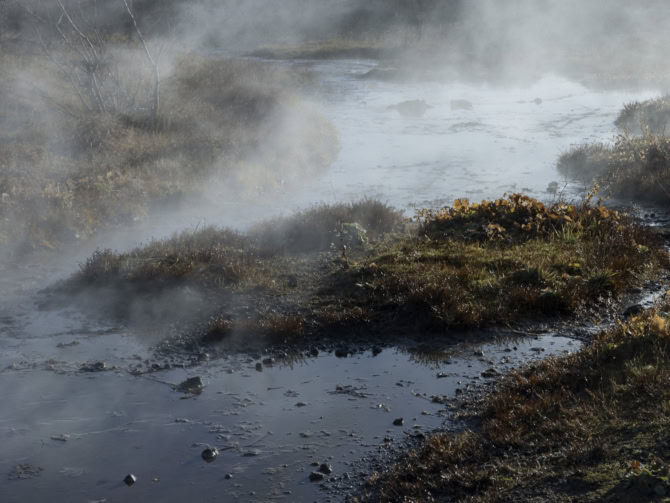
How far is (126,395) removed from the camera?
741 cm

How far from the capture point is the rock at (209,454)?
6.17 meters

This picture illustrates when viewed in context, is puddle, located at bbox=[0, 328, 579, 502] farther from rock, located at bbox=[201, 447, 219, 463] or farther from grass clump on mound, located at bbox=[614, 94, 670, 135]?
grass clump on mound, located at bbox=[614, 94, 670, 135]

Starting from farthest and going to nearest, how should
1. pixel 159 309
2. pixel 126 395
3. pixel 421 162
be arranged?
pixel 421 162
pixel 159 309
pixel 126 395

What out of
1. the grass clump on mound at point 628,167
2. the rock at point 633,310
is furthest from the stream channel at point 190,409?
the grass clump on mound at point 628,167

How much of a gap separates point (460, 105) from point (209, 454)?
27.1 m

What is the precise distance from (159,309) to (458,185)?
10527mm

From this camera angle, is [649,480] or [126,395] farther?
[126,395]

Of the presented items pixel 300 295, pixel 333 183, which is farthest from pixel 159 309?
pixel 333 183

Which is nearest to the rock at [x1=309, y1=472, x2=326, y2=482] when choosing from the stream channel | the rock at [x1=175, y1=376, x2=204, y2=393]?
the stream channel

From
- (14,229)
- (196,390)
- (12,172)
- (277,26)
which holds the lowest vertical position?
(196,390)

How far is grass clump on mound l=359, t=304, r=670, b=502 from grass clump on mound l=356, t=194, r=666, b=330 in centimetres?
198

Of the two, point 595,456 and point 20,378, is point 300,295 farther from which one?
point 595,456

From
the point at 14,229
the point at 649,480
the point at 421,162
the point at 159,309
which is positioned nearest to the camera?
the point at 649,480

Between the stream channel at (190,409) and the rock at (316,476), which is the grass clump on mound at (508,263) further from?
the rock at (316,476)
